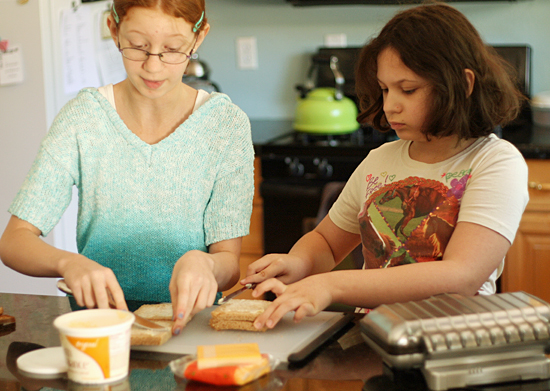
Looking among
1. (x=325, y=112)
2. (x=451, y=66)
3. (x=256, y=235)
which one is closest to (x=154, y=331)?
(x=451, y=66)

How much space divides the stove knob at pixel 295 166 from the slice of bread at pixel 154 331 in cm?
164

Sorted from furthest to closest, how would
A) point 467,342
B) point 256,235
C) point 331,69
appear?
point 331,69 → point 256,235 → point 467,342

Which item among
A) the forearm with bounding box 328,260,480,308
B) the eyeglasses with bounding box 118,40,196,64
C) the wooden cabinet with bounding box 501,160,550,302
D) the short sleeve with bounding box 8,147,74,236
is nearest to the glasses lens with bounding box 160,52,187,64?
the eyeglasses with bounding box 118,40,196,64

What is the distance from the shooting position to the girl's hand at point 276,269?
1.03m

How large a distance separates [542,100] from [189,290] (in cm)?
232

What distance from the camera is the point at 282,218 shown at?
2.66 metres

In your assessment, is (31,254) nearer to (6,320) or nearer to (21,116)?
(6,320)

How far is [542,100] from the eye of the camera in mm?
2703

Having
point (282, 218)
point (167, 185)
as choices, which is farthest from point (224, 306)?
point (282, 218)

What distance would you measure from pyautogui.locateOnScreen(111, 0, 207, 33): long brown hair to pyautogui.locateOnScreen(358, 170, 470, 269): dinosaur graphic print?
19.2 inches

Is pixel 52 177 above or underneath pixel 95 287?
above

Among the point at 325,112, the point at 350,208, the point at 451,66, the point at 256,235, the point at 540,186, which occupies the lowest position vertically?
the point at 256,235

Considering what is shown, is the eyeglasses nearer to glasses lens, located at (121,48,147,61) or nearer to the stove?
glasses lens, located at (121,48,147,61)

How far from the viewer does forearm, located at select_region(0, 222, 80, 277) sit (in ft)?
3.33
